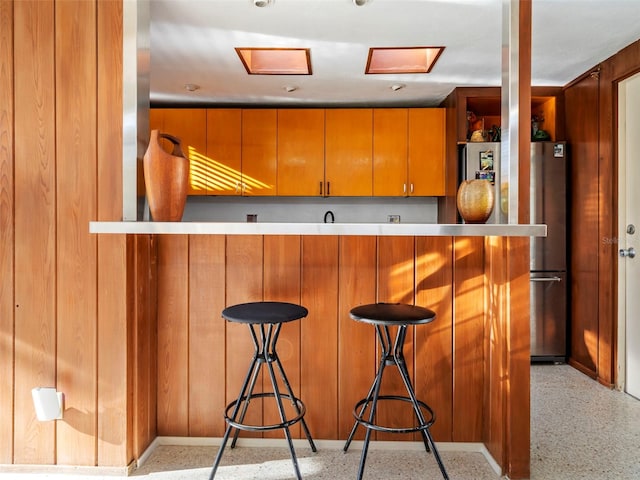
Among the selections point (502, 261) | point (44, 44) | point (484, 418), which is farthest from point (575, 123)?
point (44, 44)

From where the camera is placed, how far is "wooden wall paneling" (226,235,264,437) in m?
2.18

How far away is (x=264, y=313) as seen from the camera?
1821 millimetres

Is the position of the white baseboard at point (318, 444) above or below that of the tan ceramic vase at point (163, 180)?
below

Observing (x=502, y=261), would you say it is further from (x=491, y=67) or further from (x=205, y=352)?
(x=491, y=67)

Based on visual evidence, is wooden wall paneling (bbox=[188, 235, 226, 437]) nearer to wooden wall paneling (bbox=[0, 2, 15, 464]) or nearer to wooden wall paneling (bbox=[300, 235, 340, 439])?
wooden wall paneling (bbox=[300, 235, 340, 439])

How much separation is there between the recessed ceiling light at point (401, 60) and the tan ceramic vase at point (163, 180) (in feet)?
6.24

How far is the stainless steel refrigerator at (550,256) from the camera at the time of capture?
146 inches

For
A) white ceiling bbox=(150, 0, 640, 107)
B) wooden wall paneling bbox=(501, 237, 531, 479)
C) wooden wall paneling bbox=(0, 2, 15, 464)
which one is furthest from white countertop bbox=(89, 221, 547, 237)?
white ceiling bbox=(150, 0, 640, 107)

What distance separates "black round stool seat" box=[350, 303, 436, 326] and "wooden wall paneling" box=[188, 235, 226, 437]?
753 mm

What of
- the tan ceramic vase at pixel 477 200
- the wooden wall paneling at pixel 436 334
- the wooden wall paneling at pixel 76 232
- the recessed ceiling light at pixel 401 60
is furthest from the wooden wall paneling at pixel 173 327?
the recessed ceiling light at pixel 401 60

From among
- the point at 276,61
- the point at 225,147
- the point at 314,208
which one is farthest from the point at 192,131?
the point at 314,208

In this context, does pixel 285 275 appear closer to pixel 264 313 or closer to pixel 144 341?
pixel 264 313

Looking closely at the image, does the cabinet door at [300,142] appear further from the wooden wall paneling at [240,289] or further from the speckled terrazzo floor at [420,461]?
the speckled terrazzo floor at [420,461]

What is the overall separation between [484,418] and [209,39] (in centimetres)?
275
